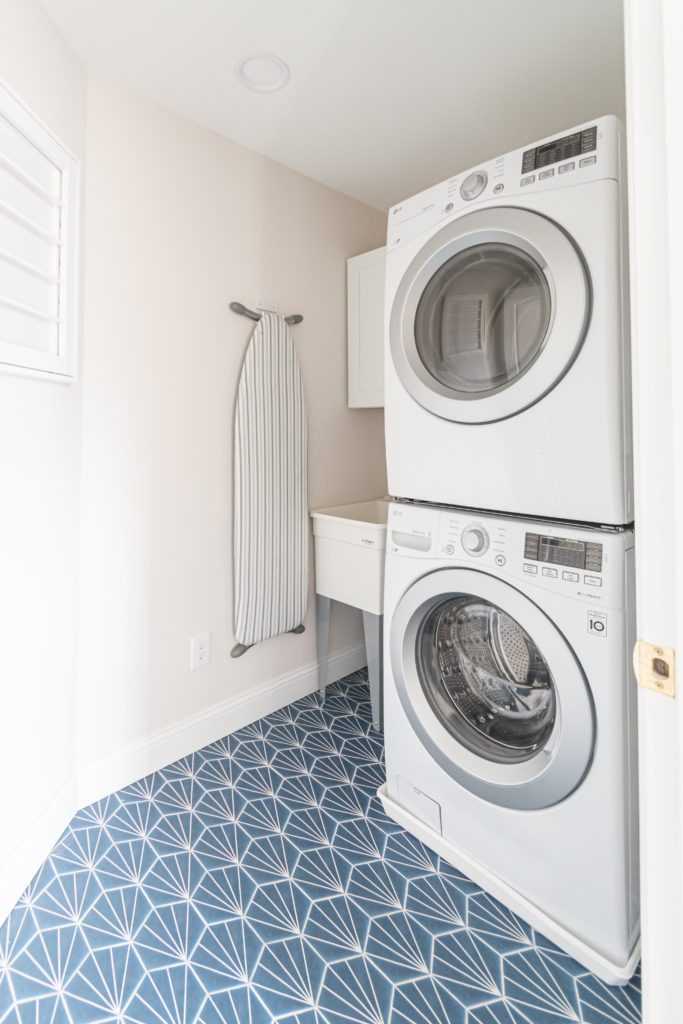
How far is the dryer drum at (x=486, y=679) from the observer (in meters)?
1.35

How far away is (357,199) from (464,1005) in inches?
114

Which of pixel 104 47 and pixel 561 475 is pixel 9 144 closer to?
pixel 104 47

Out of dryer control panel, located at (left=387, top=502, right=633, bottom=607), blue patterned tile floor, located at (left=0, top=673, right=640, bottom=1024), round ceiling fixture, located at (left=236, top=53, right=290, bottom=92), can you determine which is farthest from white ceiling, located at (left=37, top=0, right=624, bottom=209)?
blue patterned tile floor, located at (left=0, top=673, right=640, bottom=1024)

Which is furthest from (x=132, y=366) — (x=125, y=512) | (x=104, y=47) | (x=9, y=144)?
(x=104, y=47)

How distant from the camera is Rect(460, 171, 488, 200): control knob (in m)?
1.33

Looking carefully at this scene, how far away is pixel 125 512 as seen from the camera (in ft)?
5.85

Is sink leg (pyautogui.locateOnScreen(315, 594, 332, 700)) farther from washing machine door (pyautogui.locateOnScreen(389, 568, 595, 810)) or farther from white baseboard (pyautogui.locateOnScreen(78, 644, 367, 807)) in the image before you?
washing machine door (pyautogui.locateOnScreen(389, 568, 595, 810))

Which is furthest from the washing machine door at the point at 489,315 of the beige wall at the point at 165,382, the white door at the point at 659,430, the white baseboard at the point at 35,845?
the white baseboard at the point at 35,845

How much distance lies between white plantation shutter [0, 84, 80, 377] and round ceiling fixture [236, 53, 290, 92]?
613 millimetres

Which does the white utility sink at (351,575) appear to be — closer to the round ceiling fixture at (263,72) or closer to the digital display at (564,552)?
the digital display at (564,552)

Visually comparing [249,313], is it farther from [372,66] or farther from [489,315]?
[489,315]

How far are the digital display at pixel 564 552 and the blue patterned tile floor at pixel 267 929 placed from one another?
90 cm

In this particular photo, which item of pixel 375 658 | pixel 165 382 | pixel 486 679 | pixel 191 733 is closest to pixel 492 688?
pixel 486 679

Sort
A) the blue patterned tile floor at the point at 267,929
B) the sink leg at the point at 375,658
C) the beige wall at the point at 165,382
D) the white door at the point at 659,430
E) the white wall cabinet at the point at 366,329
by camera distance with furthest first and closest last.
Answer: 1. the white wall cabinet at the point at 366,329
2. the sink leg at the point at 375,658
3. the beige wall at the point at 165,382
4. the blue patterned tile floor at the point at 267,929
5. the white door at the point at 659,430
